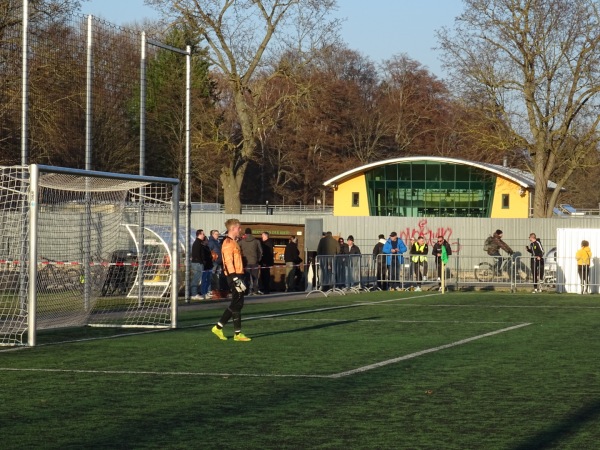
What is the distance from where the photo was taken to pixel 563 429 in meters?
9.57

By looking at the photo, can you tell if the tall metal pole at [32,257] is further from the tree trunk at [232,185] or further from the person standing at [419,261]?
the tree trunk at [232,185]

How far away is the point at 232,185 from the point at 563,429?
43.8m

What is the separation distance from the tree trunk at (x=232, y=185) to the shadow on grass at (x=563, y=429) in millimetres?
42081

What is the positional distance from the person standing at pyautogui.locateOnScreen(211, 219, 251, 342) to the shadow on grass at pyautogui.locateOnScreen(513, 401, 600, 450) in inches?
294

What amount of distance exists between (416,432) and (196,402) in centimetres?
249

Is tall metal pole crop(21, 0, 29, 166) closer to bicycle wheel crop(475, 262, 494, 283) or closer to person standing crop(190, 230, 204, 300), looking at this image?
person standing crop(190, 230, 204, 300)

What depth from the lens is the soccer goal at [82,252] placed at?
60.3 ft

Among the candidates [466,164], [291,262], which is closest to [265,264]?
[291,262]

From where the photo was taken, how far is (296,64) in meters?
48.3

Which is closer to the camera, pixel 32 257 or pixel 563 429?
pixel 563 429

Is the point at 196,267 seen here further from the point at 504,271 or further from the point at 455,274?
the point at 504,271

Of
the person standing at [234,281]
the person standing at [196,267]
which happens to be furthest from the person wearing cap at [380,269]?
the person standing at [234,281]

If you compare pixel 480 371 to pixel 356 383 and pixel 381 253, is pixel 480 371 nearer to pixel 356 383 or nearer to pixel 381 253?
pixel 356 383

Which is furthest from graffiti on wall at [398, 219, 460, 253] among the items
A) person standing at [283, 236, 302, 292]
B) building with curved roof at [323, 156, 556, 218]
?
person standing at [283, 236, 302, 292]
